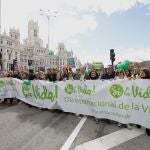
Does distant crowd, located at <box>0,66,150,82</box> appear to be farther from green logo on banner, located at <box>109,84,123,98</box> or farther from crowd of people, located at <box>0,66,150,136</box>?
green logo on banner, located at <box>109,84,123,98</box>

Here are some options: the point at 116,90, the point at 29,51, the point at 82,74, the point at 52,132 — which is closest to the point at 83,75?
the point at 82,74

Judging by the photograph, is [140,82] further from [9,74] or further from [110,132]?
[9,74]

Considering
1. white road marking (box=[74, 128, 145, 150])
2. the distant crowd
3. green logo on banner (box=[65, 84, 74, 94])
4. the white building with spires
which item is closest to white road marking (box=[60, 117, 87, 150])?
white road marking (box=[74, 128, 145, 150])

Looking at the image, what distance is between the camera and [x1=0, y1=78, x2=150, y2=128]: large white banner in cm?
716

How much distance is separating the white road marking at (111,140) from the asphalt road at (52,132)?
82 mm

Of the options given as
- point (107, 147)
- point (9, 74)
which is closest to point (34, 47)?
point (9, 74)

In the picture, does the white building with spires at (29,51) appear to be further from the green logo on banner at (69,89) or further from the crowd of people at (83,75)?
the green logo on banner at (69,89)

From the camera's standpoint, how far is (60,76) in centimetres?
1145

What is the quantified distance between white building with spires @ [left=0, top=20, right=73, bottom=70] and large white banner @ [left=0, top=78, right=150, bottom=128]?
10331cm

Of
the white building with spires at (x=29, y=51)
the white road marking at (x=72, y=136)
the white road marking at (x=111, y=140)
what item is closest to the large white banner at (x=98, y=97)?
the white road marking at (x=111, y=140)

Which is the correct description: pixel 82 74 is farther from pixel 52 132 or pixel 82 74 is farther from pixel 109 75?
pixel 52 132

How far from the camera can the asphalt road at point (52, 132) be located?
5.62m

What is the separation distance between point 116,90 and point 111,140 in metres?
2.26

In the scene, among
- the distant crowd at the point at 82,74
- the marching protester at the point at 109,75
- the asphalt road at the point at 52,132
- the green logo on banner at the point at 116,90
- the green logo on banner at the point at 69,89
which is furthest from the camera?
the marching protester at the point at 109,75
